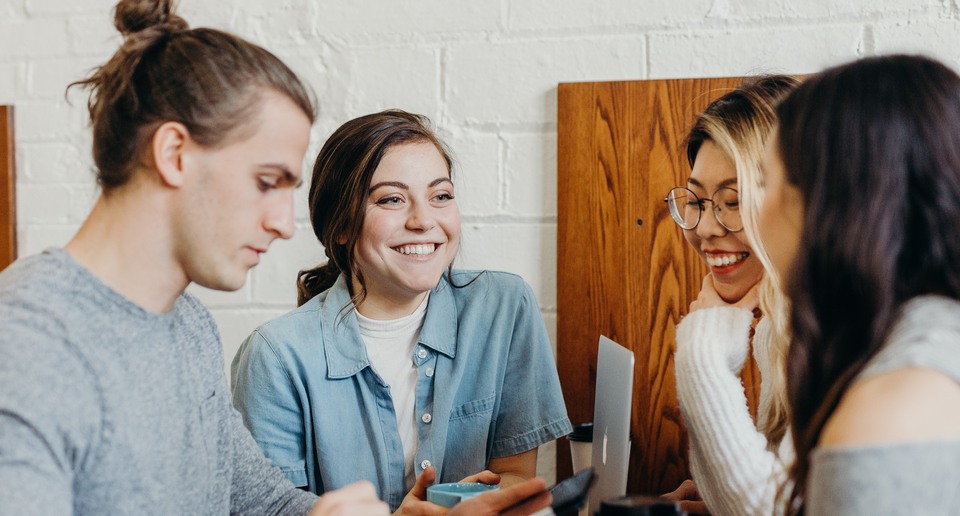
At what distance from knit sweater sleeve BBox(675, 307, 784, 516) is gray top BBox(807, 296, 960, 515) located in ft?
1.40

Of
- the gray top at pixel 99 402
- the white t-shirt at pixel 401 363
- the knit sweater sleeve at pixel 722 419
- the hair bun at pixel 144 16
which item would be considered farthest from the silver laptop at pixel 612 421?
the hair bun at pixel 144 16

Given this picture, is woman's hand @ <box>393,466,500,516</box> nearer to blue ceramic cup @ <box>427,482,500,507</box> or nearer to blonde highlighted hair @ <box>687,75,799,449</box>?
blue ceramic cup @ <box>427,482,500,507</box>

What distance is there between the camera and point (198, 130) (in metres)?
0.88

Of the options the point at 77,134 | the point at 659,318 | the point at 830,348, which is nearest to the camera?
the point at 830,348

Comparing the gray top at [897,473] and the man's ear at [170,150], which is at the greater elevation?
the man's ear at [170,150]

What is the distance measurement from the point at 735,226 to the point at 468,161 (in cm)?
56

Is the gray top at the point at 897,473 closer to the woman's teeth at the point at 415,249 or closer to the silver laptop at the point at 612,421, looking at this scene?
the silver laptop at the point at 612,421

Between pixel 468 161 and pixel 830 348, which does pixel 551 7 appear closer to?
pixel 468 161

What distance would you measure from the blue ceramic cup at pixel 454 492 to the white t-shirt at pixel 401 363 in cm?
25

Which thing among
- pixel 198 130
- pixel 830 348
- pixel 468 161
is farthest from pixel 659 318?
pixel 198 130

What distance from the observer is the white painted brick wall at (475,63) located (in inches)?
61.9

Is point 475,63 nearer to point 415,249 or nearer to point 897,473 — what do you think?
point 415,249

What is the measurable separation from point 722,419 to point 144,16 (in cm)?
84

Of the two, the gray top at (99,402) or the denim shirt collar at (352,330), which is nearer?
the gray top at (99,402)
